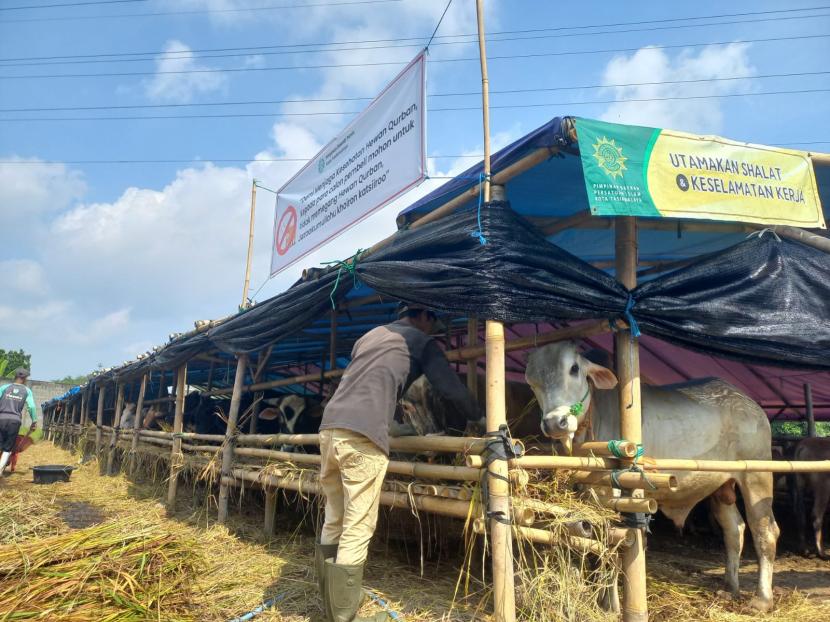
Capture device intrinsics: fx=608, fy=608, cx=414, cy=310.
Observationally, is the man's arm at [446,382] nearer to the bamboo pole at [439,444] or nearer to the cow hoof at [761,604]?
the bamboo pole at [439,444]

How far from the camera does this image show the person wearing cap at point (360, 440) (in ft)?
11.1

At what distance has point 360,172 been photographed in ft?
16.8

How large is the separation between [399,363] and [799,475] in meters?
5.43

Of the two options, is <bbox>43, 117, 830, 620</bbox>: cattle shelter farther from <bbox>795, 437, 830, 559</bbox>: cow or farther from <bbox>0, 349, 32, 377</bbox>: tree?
<bbox>0, 349, 32, 377</bbox>: tree

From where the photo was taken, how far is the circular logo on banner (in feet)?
22.3

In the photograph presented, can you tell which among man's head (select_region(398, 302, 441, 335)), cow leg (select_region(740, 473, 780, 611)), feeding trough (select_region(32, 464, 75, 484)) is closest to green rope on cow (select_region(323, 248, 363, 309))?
man's head (select_region(398, 302, 441, 335))

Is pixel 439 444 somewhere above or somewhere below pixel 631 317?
below

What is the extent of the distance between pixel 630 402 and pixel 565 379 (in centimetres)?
46

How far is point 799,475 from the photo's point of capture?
664 centimetres

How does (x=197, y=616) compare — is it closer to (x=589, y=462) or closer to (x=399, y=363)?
(x=399, y=363)

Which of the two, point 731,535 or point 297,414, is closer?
point 731,535

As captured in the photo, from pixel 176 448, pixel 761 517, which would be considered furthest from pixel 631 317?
pixel 176 448

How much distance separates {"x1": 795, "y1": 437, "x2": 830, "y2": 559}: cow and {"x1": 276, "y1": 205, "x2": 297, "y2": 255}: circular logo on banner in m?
6.10

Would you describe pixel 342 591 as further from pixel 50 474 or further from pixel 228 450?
pixel 50 474
